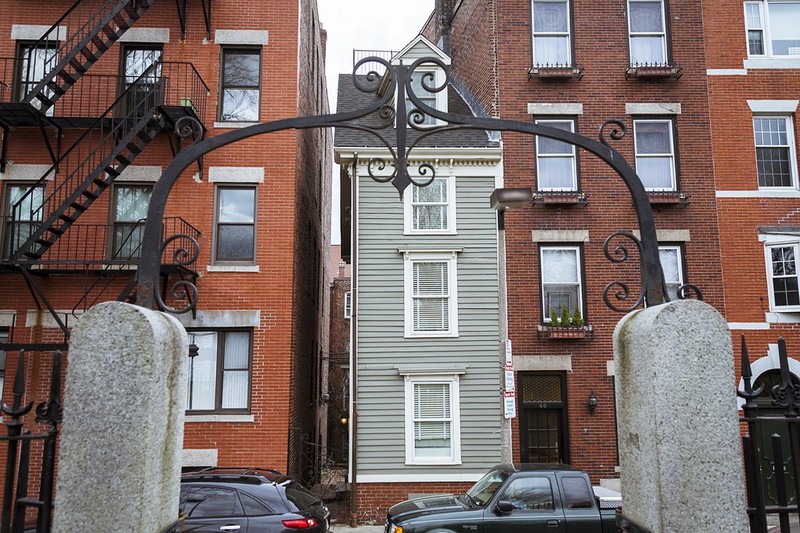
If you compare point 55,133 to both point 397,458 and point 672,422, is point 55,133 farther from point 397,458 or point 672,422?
point 672,422

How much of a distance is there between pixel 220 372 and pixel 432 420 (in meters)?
5.08

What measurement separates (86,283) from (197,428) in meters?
3.93

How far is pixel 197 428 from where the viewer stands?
43.7 feet

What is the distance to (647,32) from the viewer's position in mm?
16391

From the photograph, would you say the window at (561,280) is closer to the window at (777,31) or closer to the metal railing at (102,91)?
the window at (777,31)

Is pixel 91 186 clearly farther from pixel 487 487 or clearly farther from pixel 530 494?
pixel 530 494

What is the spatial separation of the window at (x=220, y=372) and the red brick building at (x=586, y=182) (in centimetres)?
634

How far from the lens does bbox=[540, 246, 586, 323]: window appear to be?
1528 centimetres

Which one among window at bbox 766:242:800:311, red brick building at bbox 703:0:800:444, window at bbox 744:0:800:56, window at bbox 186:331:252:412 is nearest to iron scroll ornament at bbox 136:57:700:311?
window at bbox 186:331:252:412

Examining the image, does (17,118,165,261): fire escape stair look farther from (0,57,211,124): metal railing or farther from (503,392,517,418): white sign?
(503,392,517,418): white sign

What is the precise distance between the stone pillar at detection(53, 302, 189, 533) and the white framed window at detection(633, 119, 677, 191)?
47.7 ft

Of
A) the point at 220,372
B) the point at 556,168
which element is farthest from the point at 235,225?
the point at 556,168

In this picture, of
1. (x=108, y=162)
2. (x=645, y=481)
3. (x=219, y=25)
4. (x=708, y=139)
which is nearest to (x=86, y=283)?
(x=108, y=162)

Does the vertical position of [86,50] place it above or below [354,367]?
above
